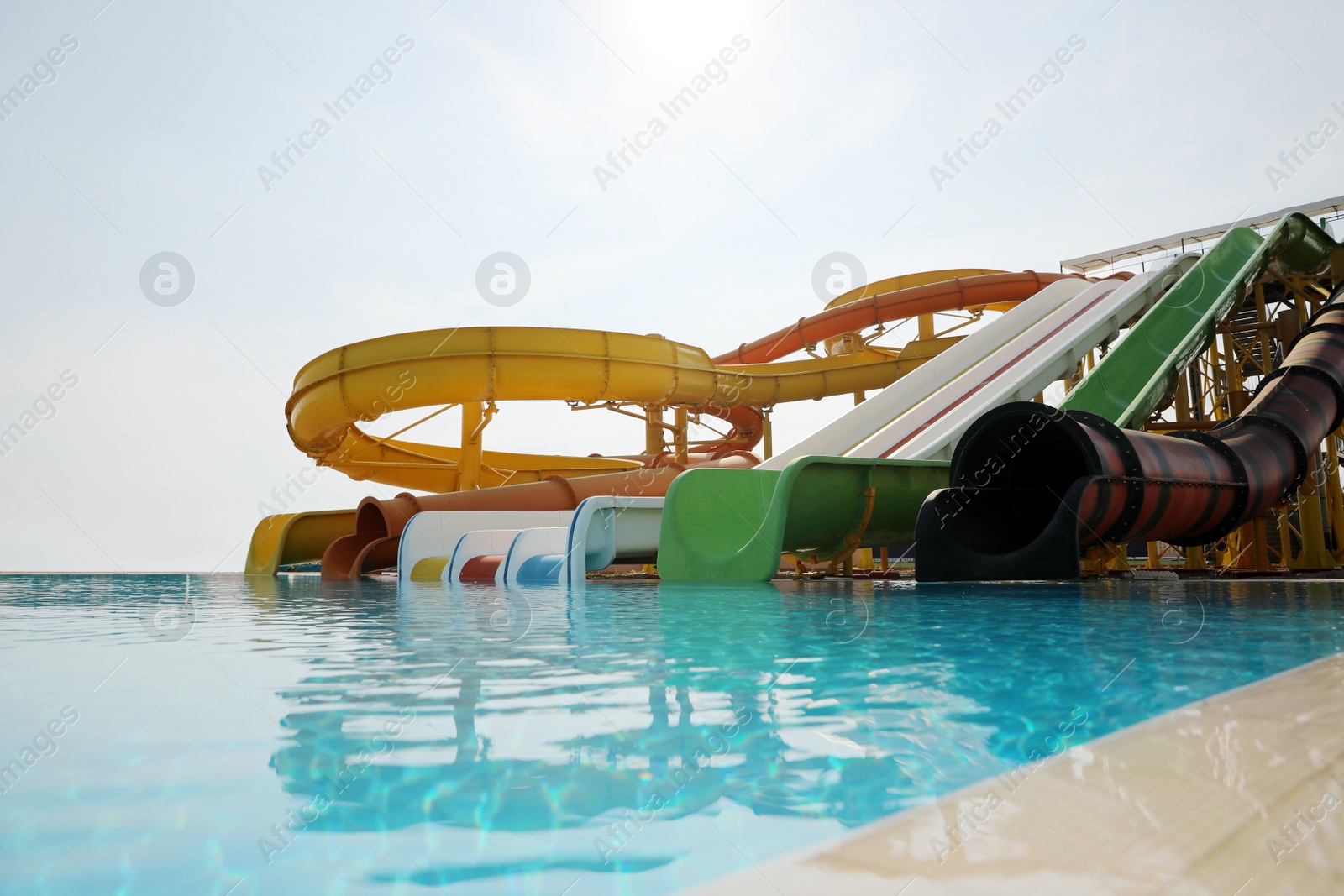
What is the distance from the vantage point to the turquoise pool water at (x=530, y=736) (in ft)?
3.65

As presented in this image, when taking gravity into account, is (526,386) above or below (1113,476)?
above

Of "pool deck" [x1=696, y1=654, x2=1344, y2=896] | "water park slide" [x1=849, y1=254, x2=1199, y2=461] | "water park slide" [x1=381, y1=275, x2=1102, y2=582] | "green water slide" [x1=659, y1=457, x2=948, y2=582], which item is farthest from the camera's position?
"water park slide" [x1=849, y1=254, x2=1199, y2=461]

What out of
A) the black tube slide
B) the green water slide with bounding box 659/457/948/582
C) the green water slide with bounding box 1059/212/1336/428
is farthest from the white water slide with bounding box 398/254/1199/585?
the black tube slide

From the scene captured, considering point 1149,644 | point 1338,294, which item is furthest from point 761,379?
point 1149,644

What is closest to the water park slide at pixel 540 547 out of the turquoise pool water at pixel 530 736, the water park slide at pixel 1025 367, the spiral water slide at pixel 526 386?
the spiral water slide at pixel 526 386

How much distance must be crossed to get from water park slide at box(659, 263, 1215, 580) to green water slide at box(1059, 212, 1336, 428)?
3.50 feet

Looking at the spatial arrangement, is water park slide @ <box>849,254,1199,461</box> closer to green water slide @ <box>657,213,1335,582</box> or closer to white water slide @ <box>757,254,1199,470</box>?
white water slide @ <box>757,254,1199,470</box>

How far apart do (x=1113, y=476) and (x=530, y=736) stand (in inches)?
209

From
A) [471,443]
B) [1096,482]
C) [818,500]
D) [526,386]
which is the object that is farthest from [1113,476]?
[471,443]

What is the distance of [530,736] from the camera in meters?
1.73

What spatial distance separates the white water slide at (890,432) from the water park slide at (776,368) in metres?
0.02

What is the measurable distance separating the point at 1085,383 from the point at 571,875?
34.4 ft

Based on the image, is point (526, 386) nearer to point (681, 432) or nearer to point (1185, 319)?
point (681, 432)

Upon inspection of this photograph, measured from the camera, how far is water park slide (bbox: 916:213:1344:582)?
19.8 ft
